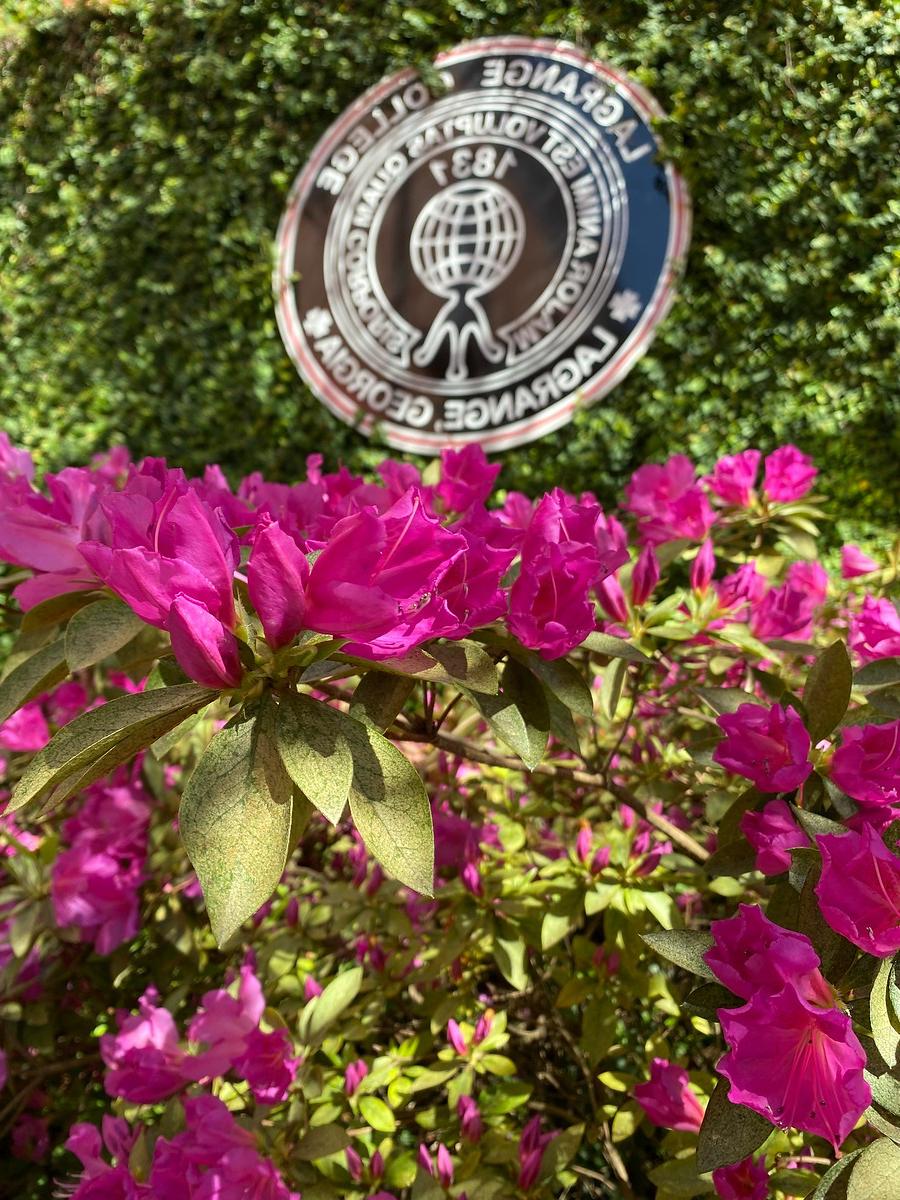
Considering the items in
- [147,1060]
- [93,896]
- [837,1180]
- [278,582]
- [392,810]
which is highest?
[278,582]

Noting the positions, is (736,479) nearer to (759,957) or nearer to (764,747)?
(764,747)

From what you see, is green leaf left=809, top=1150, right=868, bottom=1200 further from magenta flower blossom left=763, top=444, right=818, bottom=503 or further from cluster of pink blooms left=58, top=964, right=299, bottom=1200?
magenta flower blossom left=763, top=444, right=818, bottom=503

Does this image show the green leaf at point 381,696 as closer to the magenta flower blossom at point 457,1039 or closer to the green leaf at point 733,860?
the green leaf at point 733,860

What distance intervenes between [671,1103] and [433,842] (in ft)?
1.72

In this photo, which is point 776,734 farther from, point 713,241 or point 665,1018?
point 713,241

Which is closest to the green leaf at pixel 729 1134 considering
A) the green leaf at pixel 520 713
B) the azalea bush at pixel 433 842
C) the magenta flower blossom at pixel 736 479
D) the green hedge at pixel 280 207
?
the azalea bush at pixel 433 842

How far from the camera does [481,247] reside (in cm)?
326

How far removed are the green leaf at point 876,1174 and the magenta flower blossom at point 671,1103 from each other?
34 cm

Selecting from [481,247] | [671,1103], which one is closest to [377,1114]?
[671,1103]

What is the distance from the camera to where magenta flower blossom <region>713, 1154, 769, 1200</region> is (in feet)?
2.24

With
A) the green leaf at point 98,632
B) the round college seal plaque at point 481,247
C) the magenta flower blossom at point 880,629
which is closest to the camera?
the green leaf at point 98,632

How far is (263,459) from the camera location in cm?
371

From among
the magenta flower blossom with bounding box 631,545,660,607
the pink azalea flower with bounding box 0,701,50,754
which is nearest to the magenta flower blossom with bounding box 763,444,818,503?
the magenta flower blossom with bounding box 631,545,660,607

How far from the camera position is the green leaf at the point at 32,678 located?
0.68 m
